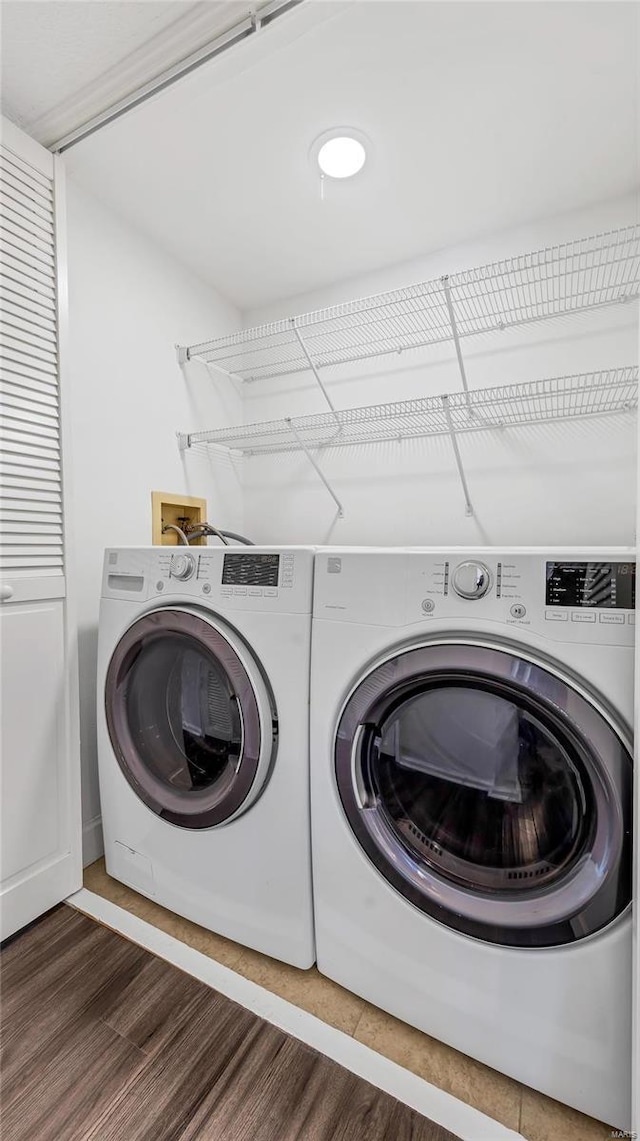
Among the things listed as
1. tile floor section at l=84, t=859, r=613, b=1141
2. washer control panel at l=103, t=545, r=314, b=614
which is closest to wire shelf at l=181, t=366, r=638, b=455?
washer control panel at l=103, t=545, r=314, b=614

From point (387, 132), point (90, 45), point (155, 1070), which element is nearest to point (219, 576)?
point (155, 1070)

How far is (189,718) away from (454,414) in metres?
1.48

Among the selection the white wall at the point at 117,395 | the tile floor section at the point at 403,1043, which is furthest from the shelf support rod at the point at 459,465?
the tile floor section at the point at 403,1043

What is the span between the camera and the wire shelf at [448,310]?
1561 millimetres

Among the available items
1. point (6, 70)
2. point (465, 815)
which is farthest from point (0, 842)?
point (6, 70)

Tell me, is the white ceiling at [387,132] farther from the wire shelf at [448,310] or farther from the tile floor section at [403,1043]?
the tile floor section at [403,1043]

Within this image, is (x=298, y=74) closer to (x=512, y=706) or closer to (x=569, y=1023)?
(x=512, y=706)

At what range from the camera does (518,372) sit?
1763mm

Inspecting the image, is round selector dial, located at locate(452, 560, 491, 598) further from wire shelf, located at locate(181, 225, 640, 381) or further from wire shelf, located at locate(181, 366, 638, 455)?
wire shelf, located at locate(181, 225, 640, 381)

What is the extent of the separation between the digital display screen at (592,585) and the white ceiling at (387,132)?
132cm

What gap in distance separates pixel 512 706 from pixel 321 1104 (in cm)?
89

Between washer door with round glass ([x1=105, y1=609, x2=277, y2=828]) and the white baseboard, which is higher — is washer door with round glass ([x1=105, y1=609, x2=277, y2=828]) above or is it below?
above

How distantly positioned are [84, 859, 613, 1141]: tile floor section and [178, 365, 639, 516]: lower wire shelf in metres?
1.60

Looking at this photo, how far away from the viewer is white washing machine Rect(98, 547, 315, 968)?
3.71 feet
